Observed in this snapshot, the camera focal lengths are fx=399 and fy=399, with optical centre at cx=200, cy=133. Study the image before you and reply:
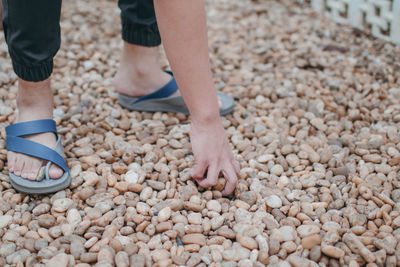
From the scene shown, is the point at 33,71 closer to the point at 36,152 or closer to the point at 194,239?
the point at 36,152

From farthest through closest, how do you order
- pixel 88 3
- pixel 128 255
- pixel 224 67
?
pixel 88 3
pixel 224 67
pixel 128 255

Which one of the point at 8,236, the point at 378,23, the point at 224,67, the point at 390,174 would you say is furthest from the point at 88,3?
the point at 390,174

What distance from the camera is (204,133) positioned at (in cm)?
119

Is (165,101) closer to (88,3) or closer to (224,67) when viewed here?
(224,67)

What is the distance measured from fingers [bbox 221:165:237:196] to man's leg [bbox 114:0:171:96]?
554mm

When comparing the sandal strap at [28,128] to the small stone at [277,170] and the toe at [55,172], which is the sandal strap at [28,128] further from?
the small stone at [277,170]

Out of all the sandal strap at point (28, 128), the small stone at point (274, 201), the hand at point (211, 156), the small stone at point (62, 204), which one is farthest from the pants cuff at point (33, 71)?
the small stone at point (274, 201)

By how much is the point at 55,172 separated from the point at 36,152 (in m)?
0.09

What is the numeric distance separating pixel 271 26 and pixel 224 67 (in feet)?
2.12

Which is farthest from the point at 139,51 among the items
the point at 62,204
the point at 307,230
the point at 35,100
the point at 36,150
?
the point at 307,230

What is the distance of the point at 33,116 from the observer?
127 centimetres

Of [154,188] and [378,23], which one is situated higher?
[378,23]

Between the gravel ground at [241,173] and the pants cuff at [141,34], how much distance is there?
29 centimetres

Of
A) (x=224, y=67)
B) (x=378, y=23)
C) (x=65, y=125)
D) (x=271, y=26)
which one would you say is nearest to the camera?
(x=65, y=125)
